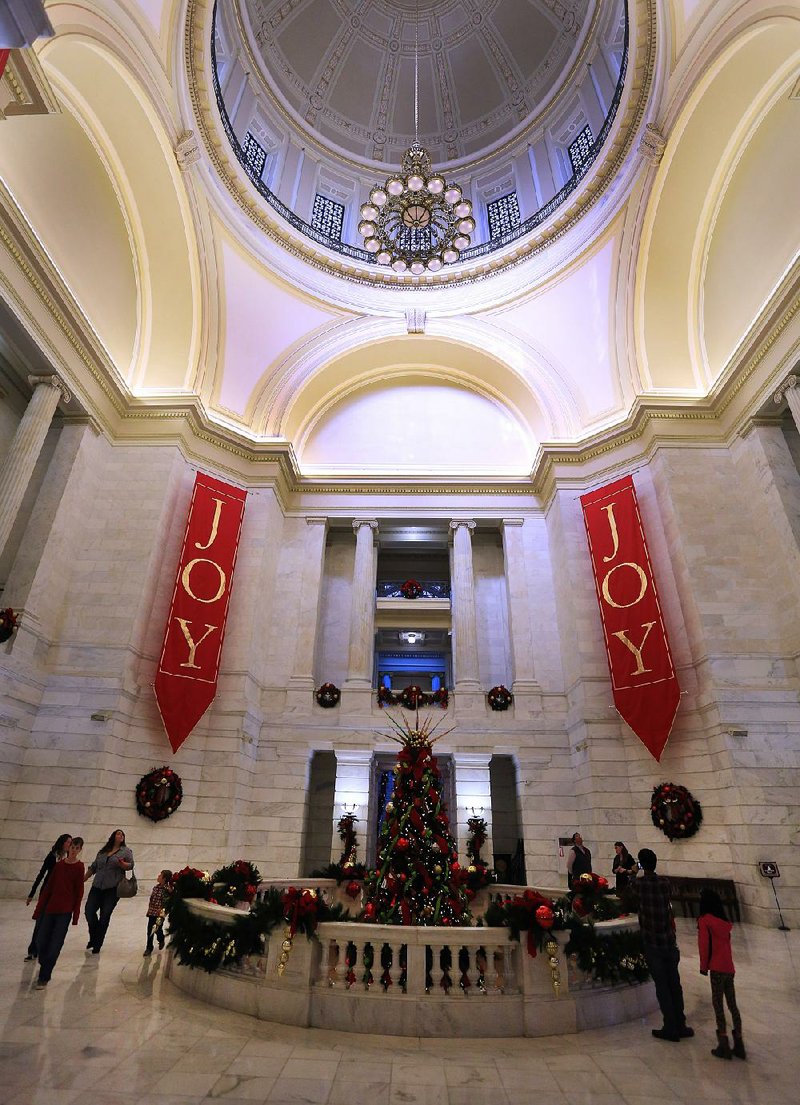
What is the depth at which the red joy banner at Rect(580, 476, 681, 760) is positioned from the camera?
12320 mm

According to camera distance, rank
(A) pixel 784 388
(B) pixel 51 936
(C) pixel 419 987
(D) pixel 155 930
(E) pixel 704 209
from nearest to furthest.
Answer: (C) pixel 419 987, (B) pixel 51 936, (D) pixel 155 930, (A) pixel 784 388, (E) pixel 704 209

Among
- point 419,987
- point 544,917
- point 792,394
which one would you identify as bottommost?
point 419,987

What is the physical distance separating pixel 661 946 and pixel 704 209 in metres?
16.8

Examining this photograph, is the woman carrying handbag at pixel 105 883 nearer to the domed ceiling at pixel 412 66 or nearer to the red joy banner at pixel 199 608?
the red joy banner at pixel 199 608

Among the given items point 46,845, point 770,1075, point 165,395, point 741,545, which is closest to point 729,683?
point 741,545

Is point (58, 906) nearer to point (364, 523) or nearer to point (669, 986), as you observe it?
point (669, 986)

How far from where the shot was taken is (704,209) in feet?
48.3

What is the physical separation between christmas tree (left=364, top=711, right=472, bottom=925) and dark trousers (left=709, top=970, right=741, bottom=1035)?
2521 millimetres

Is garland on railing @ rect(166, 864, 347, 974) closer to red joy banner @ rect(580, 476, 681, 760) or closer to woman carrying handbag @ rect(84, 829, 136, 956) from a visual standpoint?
woman carrying handbag @ rect(84, 829, 136, 956)

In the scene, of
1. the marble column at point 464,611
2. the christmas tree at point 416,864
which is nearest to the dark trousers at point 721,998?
the christmas tree at point 416,864

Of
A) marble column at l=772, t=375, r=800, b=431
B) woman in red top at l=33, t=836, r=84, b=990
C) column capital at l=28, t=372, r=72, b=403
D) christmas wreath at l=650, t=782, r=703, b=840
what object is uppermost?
column capital at l=28, t=372, r=72, b=403

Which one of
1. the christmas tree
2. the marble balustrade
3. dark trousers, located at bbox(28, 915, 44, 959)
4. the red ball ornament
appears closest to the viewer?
the marble balustrade

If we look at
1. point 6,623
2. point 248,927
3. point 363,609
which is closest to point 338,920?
point 248,927

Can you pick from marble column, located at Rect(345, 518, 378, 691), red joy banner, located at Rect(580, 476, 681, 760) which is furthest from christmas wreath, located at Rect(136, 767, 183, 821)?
red joy banner, located at Rect(580, 476, 681, 760)
